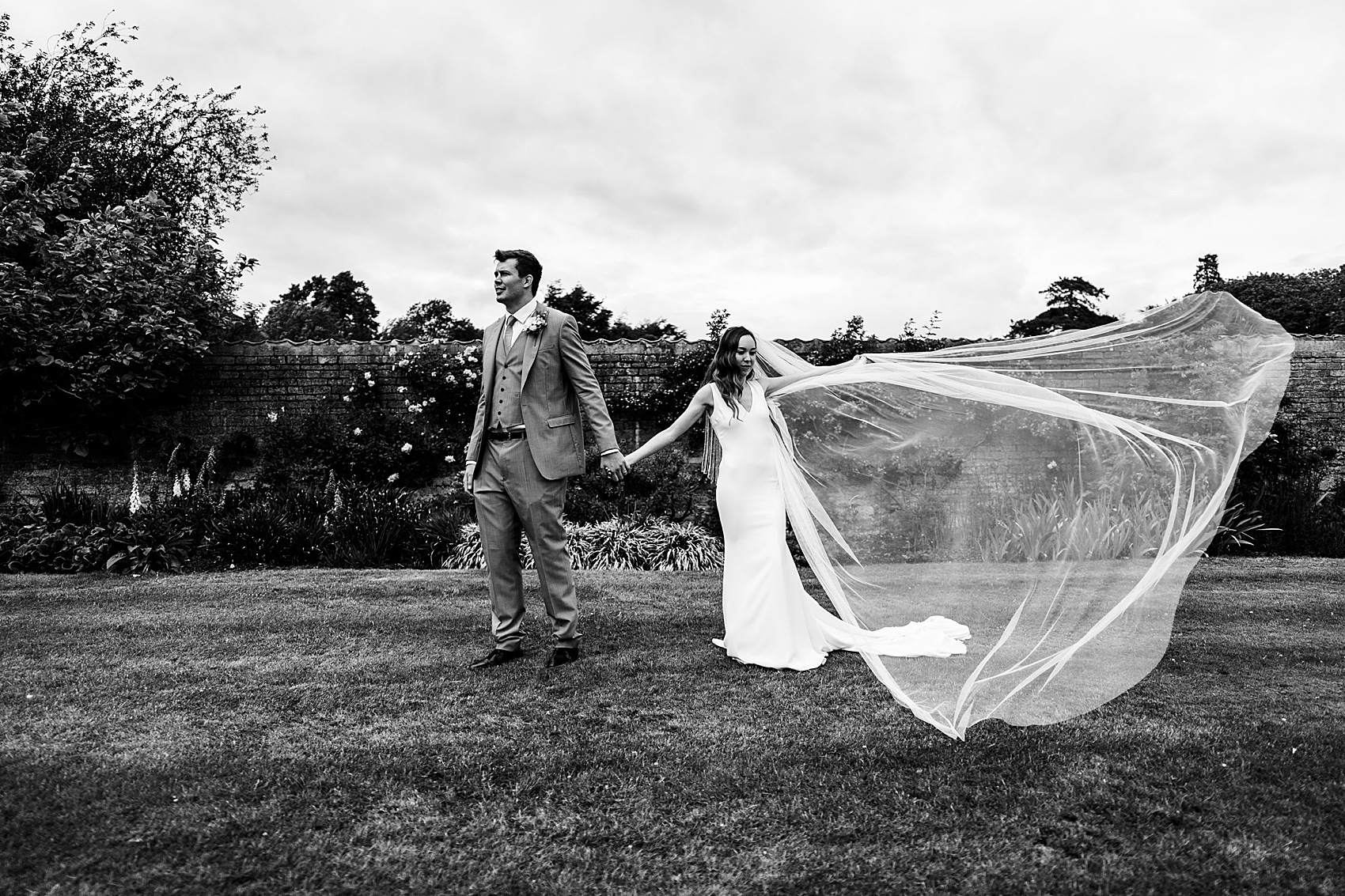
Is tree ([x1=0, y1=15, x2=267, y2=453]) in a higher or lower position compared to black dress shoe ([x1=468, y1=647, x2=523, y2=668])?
higher

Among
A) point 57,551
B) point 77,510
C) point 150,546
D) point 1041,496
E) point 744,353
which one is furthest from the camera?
point 77,510

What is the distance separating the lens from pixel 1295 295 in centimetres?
2867

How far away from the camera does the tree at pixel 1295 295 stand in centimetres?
2333

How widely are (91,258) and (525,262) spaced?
27.6 feet

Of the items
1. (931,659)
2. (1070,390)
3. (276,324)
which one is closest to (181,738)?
(931,659)

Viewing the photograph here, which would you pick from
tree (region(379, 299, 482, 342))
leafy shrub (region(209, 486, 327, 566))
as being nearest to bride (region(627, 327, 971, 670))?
leafy shrub (region(209, 486, 327, 566))

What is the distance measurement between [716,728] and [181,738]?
2262 millimetres

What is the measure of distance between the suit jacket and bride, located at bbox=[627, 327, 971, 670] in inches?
16.2

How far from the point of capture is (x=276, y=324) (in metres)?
35.8

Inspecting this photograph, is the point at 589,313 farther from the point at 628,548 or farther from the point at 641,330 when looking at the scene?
the point at 628,548

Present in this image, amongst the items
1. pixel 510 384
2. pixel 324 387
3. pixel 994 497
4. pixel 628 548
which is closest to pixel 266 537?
pixel 324 387

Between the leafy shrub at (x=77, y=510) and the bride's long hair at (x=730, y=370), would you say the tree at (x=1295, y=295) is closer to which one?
the bride's long hair at (x=730, y=370)

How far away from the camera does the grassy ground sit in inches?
110

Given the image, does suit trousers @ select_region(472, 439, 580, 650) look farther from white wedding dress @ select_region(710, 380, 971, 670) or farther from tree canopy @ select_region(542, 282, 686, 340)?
tree canopy @ select_region(542, 282, 686, 340)
